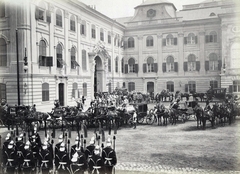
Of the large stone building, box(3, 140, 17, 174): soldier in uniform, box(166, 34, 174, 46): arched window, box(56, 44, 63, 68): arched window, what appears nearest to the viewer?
box(3, 140, 17, 174): soldier in uniform

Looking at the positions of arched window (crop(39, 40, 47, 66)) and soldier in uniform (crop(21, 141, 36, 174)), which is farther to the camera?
arched window (crop(39, 40, 47, 66))

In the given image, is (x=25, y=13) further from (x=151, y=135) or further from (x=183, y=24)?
(x=183, y=24)

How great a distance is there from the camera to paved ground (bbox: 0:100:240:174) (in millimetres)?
8750

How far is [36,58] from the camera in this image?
21.7 m

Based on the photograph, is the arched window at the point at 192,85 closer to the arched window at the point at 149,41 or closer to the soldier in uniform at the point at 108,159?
the arched window at the point at 149,41

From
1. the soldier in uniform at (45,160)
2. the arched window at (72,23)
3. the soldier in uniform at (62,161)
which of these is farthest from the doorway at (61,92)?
the soldier in uniform at (62,161)

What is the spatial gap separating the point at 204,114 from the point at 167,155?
5995mm

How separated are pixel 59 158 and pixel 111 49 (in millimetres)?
30453

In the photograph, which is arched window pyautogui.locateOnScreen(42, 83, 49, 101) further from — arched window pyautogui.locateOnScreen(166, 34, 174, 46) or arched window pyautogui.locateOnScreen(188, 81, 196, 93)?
arched window pyautogui.locateOnScreen(188, 81, 196, 93)

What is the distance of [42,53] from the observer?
22.7 meters

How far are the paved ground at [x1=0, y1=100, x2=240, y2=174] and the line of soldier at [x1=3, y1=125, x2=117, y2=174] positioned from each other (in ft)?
4.52

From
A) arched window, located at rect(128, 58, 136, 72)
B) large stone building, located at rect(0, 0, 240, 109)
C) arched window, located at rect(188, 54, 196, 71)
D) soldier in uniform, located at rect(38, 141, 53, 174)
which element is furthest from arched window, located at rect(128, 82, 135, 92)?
soldier in uniform, located at rect(38, 141, 53, 174)

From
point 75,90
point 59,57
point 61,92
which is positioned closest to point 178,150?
point 61,92

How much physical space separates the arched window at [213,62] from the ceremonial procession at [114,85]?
0.13 metres
